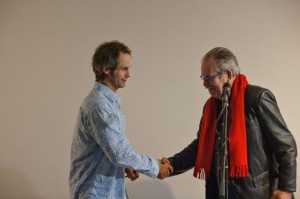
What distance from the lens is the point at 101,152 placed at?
5.29 ft

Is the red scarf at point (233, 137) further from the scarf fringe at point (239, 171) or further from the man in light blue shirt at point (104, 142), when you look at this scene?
the man in light blue shirt at point (104, 142)

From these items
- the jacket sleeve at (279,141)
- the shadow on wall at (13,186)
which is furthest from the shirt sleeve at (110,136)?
the shadow on wall at (13,186)

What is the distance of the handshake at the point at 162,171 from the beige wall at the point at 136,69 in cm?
44

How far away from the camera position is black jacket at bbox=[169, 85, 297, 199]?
1.56 m

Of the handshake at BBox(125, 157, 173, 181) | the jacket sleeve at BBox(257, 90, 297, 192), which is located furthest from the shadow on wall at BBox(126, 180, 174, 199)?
the jacket sleeve at BBox(257, 90, 297, 192)

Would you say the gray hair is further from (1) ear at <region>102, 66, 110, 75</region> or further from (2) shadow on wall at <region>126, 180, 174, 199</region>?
(2) shadow on wall at <region>126, 180, 174, 199</region>

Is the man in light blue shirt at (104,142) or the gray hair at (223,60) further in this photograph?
the gray hair at (223,60)

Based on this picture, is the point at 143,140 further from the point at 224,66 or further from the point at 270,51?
the point at 270,51

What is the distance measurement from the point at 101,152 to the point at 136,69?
104cm

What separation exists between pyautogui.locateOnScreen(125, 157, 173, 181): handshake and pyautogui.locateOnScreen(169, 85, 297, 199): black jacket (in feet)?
1.57

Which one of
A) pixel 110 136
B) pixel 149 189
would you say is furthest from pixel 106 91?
pixel 149 189

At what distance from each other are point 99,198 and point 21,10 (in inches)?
73.5

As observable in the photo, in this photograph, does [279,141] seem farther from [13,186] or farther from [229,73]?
[13,186]

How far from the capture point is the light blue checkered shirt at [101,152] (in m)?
1.51
